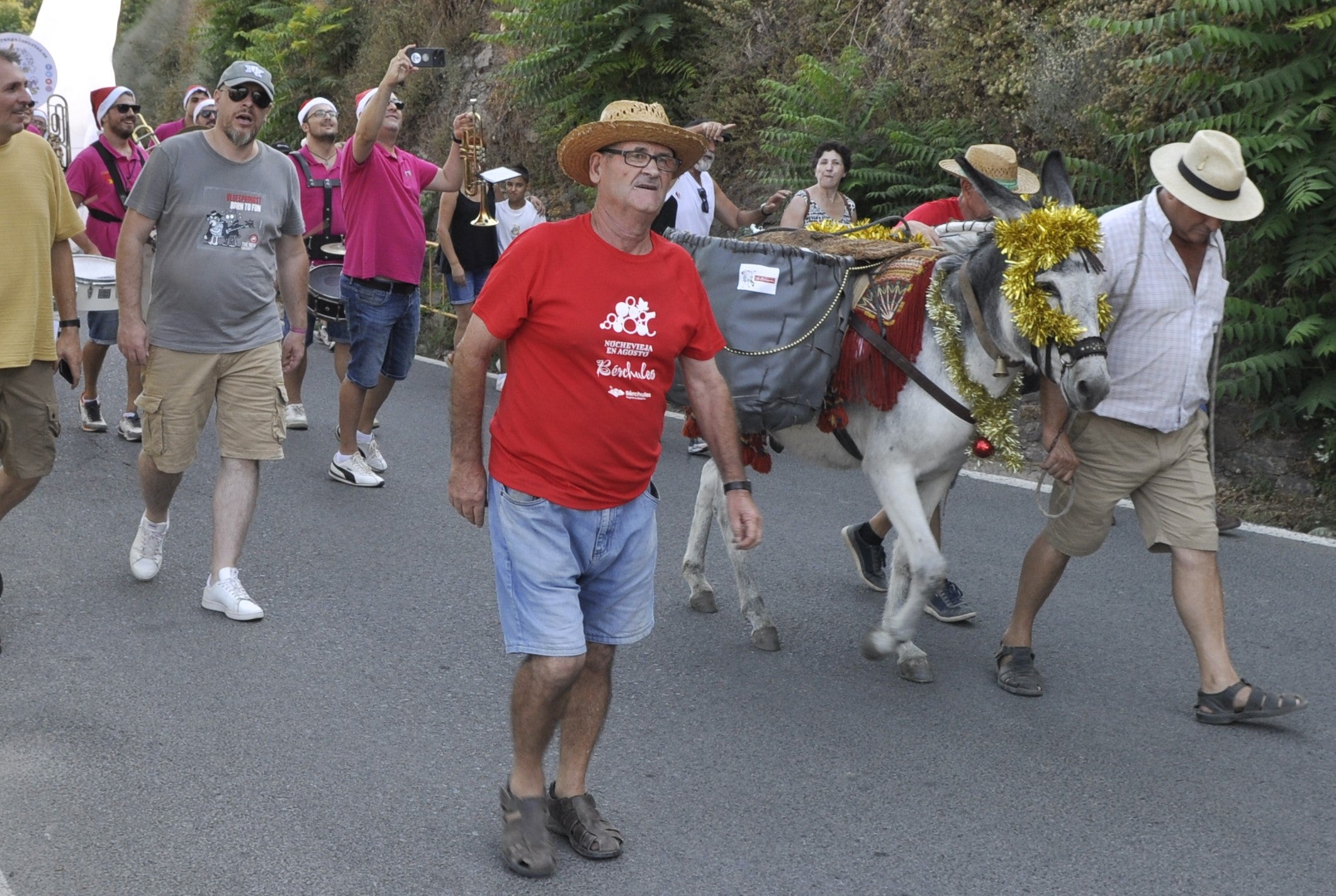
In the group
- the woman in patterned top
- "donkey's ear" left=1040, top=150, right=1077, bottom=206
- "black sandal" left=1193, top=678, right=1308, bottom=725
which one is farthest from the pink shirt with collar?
"black sandal" left=1193, top=678, right=1308, bottom=725

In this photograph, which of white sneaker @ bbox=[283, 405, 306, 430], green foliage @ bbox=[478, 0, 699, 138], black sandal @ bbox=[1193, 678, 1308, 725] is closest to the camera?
black sandal @ bbox=[1193, 678, 1308, 725]

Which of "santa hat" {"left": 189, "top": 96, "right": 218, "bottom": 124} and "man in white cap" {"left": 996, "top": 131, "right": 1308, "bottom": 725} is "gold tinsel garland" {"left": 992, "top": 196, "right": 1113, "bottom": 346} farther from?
"santa hat" {"left": 189, "top": 96, "right": 218, "bottom": 124}

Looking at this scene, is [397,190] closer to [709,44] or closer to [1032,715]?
[1032,715]

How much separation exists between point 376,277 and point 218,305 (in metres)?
2.34

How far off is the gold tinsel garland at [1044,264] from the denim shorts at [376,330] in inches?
176

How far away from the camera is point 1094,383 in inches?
199

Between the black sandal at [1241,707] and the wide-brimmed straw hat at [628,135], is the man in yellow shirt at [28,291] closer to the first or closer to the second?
the wide-brimmed straw hat at [628,135]

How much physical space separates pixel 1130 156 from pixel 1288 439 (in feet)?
7.53

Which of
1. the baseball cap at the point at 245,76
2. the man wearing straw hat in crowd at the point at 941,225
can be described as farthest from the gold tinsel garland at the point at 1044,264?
the baseball cap at the point at 245,76

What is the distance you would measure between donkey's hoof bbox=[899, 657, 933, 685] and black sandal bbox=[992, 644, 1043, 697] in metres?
0.29

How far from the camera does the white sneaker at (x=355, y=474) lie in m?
8.72

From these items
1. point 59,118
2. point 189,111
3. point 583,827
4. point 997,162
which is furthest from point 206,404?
point 59,118

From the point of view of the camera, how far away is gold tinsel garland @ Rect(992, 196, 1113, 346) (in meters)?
5.11

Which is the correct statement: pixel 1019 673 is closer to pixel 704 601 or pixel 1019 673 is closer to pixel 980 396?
pixel 980 396
